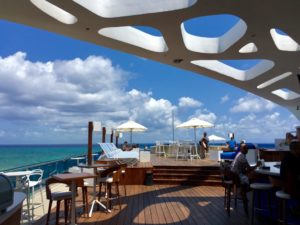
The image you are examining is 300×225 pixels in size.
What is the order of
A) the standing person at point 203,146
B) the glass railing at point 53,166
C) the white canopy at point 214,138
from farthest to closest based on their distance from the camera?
the white canopy at point 214,138 → the standing person at point 203,146 → the glass railing at point 53,166

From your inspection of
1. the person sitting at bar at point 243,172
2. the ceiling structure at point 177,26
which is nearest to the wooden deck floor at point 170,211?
the person sitting at bar at point 243,172

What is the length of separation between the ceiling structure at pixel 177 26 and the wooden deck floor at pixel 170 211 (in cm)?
375

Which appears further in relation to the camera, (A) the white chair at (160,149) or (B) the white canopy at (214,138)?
(B) the white canopy at (214,138)

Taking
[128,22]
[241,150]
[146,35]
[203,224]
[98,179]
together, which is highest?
[146,35]

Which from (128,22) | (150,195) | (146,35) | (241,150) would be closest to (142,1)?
(128,22)

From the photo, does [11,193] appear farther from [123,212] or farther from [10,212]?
[123,212]

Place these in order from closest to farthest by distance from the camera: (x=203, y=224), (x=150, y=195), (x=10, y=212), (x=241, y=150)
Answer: (x=10, y=212), (x=203, y=224), (x=241, y=150), (x=150, y=195)

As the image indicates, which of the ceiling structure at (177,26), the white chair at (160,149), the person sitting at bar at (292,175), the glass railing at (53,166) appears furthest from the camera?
the white chair at (160,149)

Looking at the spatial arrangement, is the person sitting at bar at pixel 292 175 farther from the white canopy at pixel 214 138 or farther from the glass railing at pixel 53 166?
the white canopy at pixel 214 138

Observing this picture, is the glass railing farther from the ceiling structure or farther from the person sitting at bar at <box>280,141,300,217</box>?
the person sitting at bar at <box>280,141,300,217</box>

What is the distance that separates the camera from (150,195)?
827cm

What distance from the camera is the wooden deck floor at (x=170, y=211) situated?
5.54 m

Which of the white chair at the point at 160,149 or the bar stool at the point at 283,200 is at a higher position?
the white chair at the point at 160,149

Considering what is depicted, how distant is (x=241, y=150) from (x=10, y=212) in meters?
5.09
